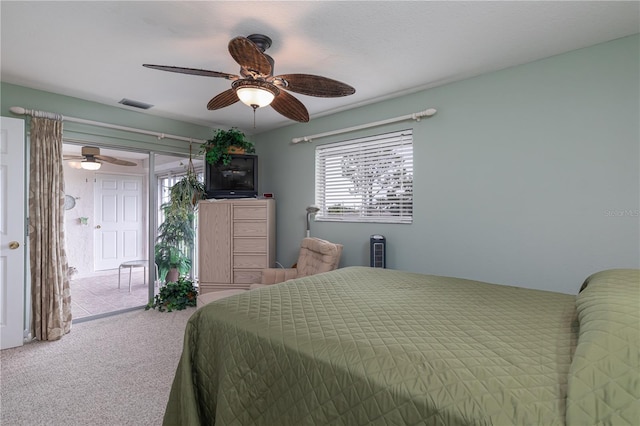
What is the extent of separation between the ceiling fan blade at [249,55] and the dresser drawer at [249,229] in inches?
88.9

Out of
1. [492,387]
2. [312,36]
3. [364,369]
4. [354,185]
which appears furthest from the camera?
[354,185]

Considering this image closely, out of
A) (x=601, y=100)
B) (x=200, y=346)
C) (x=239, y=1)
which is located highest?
(x=239, y=1)

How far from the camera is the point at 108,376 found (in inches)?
94.1

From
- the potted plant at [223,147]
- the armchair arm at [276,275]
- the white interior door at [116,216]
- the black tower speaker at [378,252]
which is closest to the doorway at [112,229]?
the white interior door at [116,216]

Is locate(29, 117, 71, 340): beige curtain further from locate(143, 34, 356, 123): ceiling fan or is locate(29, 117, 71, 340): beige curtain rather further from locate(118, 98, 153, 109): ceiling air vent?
locate(143, 34, 356, 123): ceiling fan

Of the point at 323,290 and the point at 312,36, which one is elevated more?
the point at 312,36

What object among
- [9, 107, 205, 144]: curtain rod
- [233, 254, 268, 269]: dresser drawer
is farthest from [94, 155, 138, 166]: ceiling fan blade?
[233, 254, 268, 269]: dresser drawer

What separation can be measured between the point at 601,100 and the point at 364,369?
2.52 meters

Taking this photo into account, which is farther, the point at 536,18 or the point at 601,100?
the point at 601,100

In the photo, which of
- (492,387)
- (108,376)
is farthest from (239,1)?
(108,376)

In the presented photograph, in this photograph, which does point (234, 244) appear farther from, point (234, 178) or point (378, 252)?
point (378, 252)

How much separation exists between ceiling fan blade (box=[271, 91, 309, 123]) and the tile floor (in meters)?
3.22

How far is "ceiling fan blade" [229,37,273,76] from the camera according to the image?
65.8 inches

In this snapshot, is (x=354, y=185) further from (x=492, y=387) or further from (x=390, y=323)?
(x=492, y=387)
